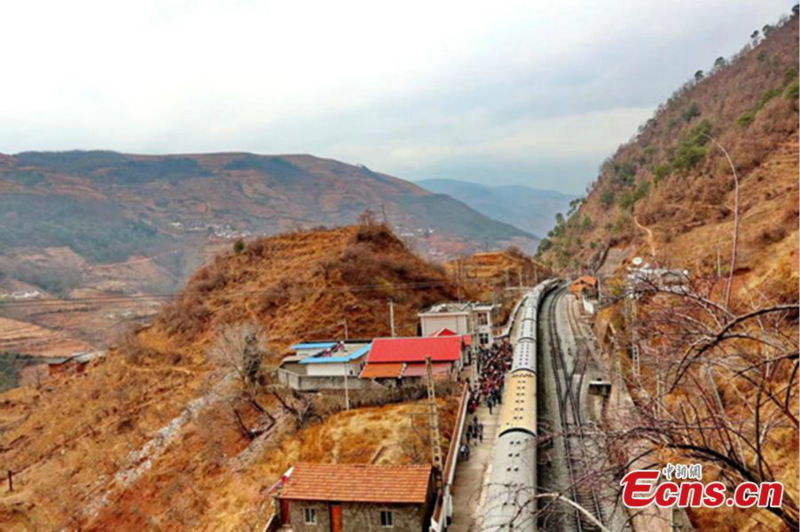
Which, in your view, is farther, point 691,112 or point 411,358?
point 691,112

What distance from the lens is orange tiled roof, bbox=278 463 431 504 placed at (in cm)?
1616

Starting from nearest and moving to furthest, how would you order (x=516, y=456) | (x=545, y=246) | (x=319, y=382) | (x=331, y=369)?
1. (x=516, y=456)
2. (x=331, y=369)
3. (x=319, y=382)
4. (x=545, y=246)

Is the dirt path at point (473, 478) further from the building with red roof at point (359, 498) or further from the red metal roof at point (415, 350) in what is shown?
the red metal roof at point (415, 350)

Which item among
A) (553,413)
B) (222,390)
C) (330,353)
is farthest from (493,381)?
(222,390)

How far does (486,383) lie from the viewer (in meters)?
29.4

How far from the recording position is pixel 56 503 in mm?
26359

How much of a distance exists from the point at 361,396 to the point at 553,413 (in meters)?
10.0

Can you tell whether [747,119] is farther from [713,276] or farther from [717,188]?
[713,276]

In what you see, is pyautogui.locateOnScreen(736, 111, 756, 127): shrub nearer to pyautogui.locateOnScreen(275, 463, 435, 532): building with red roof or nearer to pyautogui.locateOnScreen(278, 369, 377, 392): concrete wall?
pyautogui.locateOnScreen(278, 369, 377, 392): concrete wall

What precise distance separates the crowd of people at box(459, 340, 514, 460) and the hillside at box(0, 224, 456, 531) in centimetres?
161

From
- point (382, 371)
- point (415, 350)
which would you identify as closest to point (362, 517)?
point (382, 371)

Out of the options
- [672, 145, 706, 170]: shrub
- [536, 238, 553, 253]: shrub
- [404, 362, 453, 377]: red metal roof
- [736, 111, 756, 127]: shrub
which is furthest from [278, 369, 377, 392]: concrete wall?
[536, 238, 553, 253]: shrub

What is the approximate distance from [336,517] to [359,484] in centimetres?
126

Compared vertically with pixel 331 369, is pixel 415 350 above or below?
above
